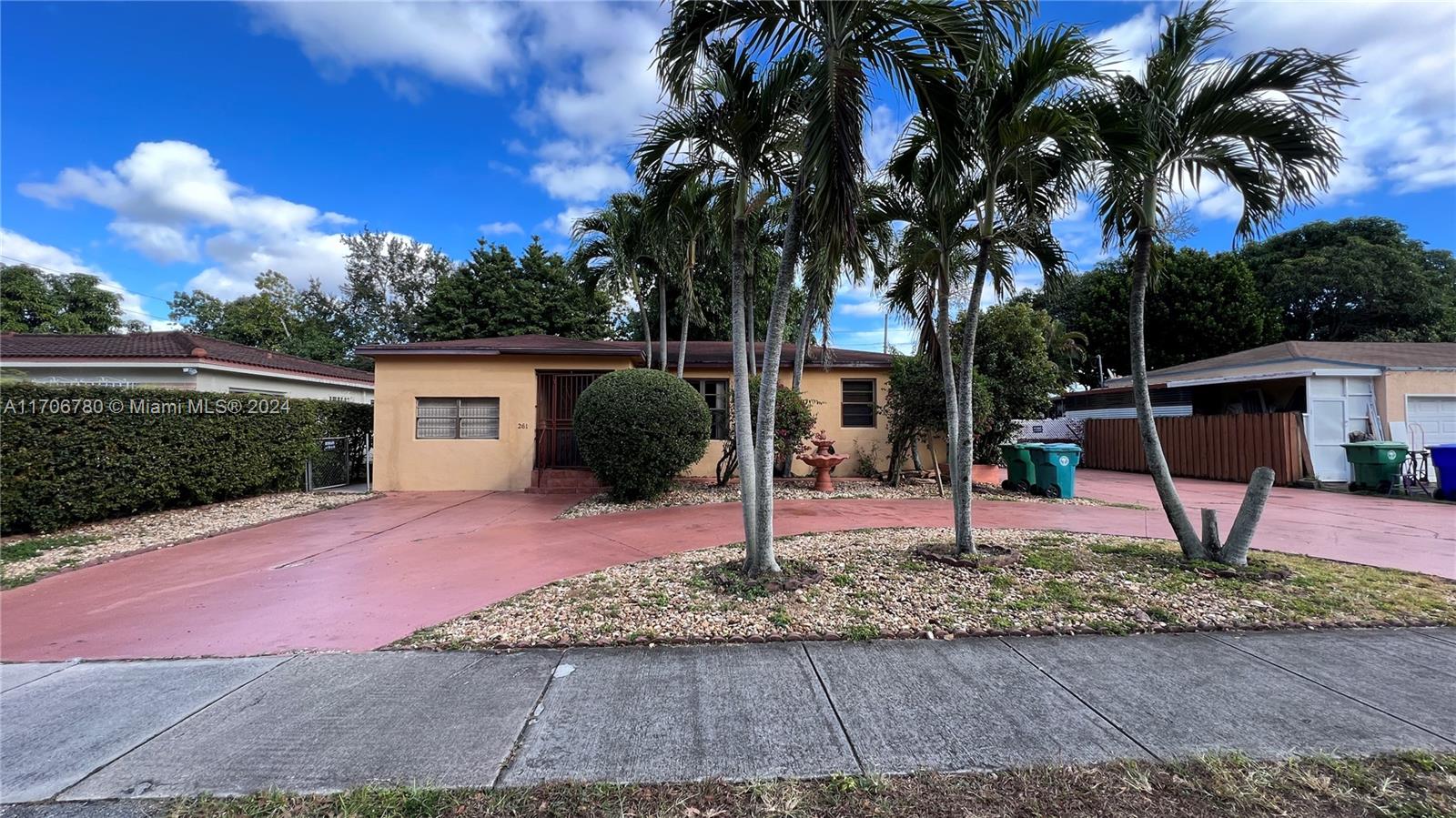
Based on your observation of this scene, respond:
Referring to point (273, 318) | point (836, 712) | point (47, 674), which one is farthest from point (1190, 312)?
point (273, 318)

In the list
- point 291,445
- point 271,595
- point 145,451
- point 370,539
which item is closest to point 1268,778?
point 271,595

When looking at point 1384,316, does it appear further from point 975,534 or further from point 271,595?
point 271,595

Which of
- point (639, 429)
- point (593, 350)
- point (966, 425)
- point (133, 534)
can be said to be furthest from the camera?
point (593, 350)

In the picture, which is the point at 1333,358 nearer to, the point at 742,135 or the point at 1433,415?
the point at 1433,415

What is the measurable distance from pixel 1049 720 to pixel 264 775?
12.0 feet

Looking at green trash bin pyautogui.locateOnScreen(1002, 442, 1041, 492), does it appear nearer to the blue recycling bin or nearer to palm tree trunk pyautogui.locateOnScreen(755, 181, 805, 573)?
the blue recycling bin

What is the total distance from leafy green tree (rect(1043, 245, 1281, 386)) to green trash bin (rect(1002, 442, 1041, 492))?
14.0m

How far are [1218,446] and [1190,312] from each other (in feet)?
40.0

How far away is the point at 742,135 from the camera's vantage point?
5.02 m

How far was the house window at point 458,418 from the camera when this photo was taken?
11.8 meters

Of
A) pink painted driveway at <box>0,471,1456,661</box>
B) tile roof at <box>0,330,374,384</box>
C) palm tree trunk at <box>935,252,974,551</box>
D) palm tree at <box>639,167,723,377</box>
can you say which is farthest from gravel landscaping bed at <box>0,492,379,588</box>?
palm tree trunk at <box>935,252,974,551</box>

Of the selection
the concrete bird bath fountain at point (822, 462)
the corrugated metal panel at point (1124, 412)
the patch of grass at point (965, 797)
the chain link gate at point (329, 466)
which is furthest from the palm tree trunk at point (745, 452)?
the corrugated metal panel at point (1124, 412)

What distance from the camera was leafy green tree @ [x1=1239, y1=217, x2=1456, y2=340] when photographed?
22594mm

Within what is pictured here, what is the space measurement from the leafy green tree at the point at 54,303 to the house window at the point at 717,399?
99.7ft
